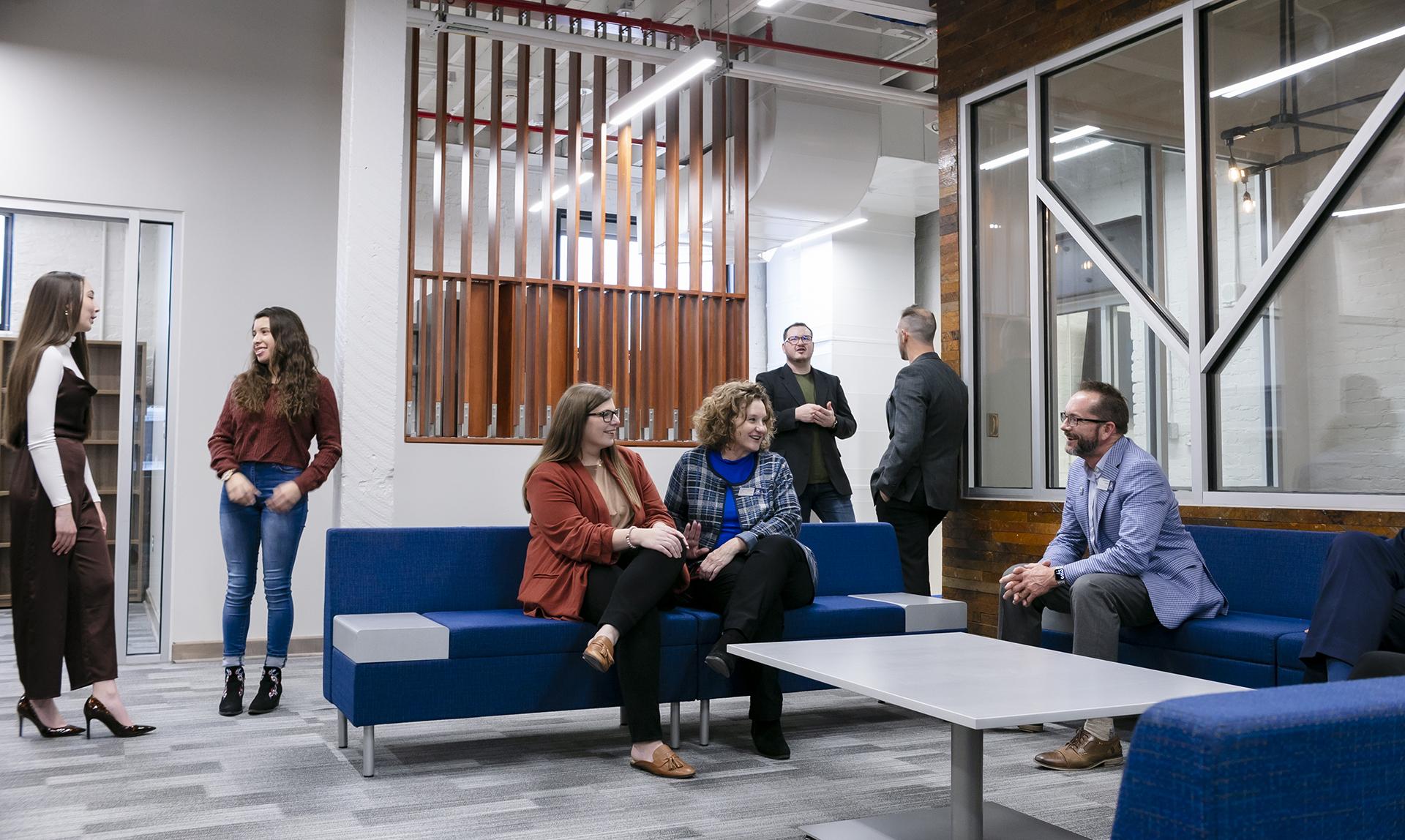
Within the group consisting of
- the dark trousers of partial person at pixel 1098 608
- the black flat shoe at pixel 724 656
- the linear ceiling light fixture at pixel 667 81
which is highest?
the linear ceiling light fixture at pixel 667 81

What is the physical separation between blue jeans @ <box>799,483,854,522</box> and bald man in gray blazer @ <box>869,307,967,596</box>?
0.50 feet

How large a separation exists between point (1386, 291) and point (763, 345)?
723cm

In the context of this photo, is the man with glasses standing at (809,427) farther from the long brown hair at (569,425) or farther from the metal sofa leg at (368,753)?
the metal sofa leg at (368,753)

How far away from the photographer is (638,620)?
3.30 metres

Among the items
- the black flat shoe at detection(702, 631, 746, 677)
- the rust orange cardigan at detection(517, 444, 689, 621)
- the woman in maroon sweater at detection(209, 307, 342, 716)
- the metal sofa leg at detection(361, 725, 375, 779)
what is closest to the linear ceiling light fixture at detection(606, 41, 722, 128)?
the woman in maroon sweater at detection(209, 307, 342, 716)

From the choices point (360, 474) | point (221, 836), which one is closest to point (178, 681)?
point (360, 474)

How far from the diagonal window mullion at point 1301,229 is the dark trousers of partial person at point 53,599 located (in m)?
4.04

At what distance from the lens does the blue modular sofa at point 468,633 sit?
3215 mm

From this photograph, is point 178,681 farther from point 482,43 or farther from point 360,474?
point 482,43

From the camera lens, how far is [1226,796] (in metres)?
0.79

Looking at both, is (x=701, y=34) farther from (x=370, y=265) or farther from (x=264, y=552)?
(x=264, y=552)

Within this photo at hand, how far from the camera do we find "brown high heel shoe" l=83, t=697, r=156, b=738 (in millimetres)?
3557

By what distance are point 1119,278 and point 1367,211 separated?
1063mm

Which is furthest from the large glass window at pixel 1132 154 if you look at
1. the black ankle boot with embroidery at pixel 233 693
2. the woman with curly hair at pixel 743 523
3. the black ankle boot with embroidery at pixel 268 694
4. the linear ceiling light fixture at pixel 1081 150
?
the black ankle boot with embroidery at pixel 233 693
